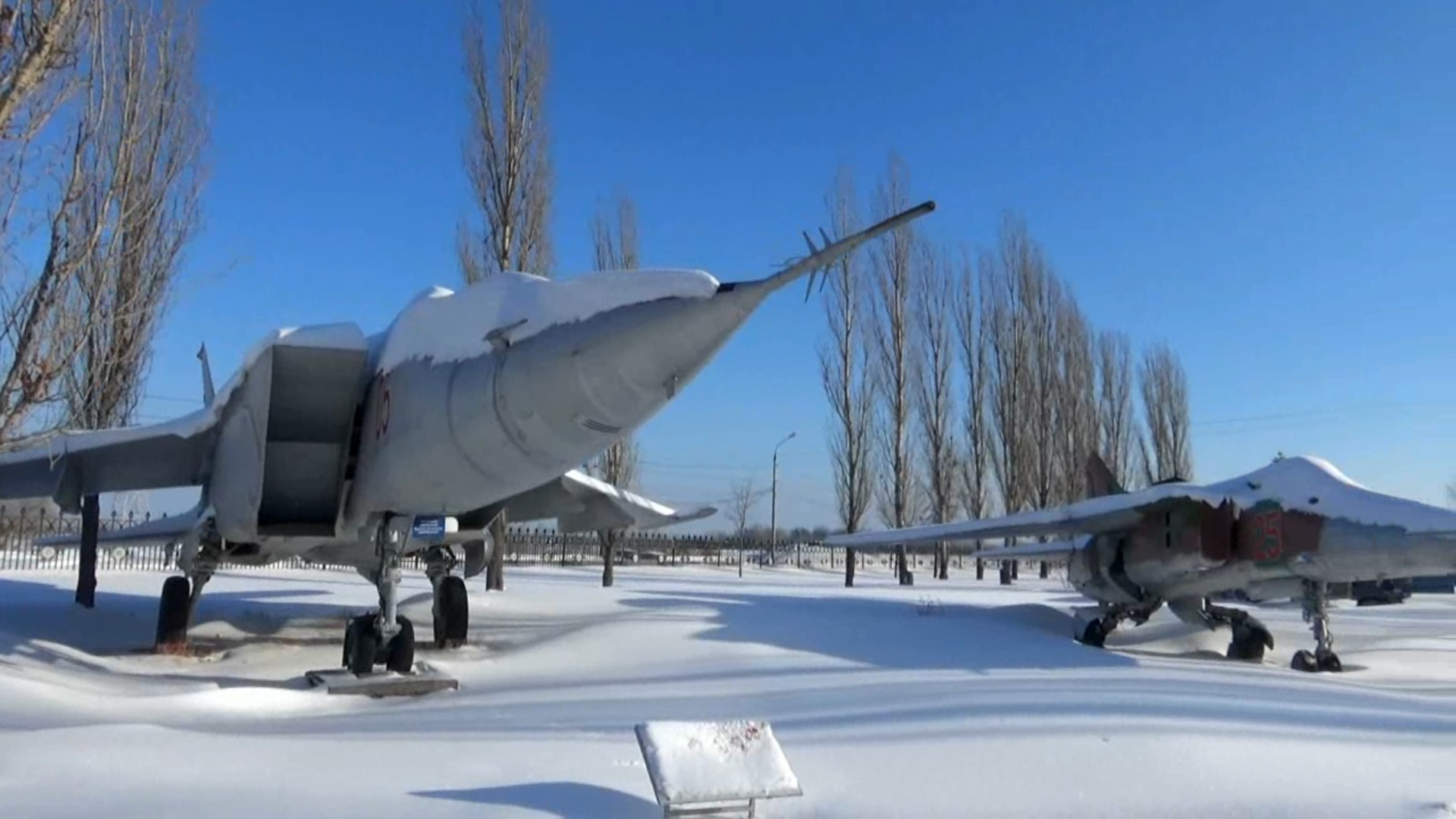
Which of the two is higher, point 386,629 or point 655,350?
point 655,350

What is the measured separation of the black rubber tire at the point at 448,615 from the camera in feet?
33.9

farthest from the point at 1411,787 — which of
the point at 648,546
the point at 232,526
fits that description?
the point at 648,546

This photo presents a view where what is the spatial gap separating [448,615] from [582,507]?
2274mm

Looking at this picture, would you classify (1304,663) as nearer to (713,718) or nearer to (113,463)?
(713,718)

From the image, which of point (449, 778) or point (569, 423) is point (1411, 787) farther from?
point (569, 423)

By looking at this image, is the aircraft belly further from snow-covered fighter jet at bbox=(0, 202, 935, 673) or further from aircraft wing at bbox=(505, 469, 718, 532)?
aircraft wing at bbox=(505, 469, 718, 532)

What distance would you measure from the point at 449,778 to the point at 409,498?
3835 millimetres

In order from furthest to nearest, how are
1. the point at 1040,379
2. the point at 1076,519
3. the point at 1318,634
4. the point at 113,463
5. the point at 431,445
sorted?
the point at 1040,379 < the point at 1076,519 < the point at 113,463 < the point at 1318,634 < the point at 431,445

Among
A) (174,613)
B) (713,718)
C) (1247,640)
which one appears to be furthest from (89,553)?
(1247,640)

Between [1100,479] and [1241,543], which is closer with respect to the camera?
[1241,543]

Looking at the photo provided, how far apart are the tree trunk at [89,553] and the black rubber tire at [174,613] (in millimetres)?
3510

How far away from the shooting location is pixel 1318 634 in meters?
10.8

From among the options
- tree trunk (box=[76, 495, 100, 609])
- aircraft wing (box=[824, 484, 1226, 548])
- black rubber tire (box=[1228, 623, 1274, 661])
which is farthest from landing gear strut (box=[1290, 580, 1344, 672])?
tree trunk (box=[76, 495, 100, 609])

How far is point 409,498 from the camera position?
8039 millimetres
